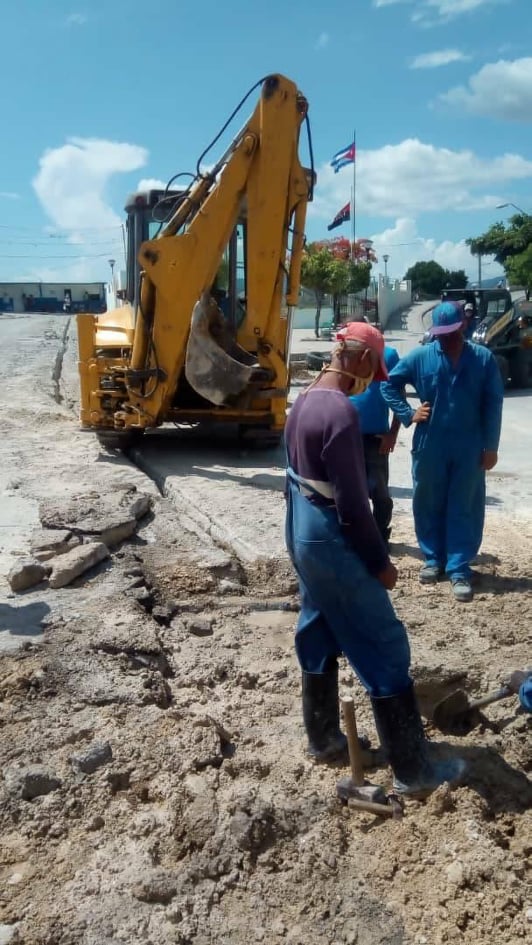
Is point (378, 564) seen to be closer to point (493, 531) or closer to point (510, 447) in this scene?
point (493, 531)

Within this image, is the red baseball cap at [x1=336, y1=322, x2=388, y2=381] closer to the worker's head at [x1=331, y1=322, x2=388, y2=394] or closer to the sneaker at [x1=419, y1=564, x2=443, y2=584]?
the worker's head at [x1=331, y1=322, x2=388, y2=394]

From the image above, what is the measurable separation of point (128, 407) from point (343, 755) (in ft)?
21.0

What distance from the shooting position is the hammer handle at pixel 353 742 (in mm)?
3109

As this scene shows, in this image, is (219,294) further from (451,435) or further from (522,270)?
(522,270)

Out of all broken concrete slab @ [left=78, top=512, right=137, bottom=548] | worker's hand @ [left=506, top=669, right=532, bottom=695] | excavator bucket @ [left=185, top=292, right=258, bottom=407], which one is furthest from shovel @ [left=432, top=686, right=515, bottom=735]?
excavator bucket @ [left=185, top=292, right=258, bottom=407]

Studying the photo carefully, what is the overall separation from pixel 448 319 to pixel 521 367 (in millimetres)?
12948

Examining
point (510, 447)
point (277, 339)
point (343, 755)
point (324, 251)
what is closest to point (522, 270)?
point (324, 251)

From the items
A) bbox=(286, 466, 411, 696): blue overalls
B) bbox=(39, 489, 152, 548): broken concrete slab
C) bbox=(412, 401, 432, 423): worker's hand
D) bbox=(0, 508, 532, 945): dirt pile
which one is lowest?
bbox=(0, 508, 532, 945): dirt pile

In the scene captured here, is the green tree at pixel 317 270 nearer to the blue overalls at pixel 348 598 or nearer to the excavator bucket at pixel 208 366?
the excavator bucket at pixel 208 366

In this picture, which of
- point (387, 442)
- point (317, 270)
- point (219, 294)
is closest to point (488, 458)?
point (387, 442)

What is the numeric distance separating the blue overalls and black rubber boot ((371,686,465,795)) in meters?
0.06

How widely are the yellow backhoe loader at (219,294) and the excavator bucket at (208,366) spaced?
1 cm

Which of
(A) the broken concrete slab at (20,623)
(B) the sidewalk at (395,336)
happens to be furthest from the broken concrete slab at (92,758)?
(B) the sidewalk at (395,336)

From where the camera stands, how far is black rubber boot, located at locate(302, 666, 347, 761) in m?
3.46
